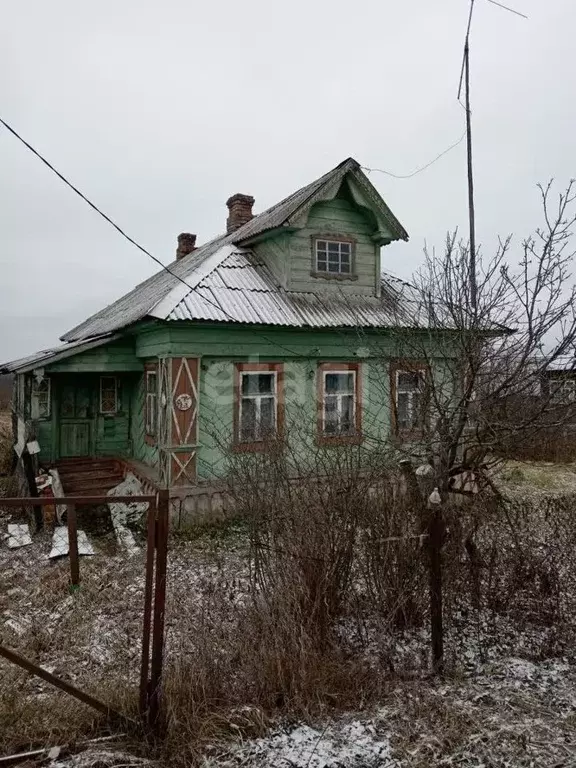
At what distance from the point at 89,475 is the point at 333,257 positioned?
7313 millimetres

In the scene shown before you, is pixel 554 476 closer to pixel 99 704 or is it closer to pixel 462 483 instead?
pixel 462 483

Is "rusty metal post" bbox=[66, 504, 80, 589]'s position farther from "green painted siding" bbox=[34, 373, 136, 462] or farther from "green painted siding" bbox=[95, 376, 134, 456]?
"green painted siding" bbox=[95, 376, 134, 456]

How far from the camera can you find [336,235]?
1138 cm

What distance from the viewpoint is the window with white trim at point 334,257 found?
11367 mm

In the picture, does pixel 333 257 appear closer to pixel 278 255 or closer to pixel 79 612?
pixel 278 255

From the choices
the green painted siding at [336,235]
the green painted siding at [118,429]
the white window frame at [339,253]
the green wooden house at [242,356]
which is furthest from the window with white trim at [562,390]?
the green painted siding at [118,429]

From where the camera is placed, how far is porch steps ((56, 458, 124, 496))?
11.2 metres

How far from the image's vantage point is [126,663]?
171 inches

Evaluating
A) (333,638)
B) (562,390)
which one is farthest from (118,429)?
(562,390)

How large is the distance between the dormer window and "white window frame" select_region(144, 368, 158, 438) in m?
4.21

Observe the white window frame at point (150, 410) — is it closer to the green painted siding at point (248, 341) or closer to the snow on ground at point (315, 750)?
the green painted siding at point (248, 341)

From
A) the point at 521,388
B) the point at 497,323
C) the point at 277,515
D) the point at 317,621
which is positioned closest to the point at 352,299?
the point at 497,323

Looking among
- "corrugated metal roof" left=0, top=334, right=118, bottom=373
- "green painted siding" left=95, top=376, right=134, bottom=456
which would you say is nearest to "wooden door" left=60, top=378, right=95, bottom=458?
"green painted siding" left=95, top=376, right=134, bottom=456

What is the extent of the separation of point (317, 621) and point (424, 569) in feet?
3.40
